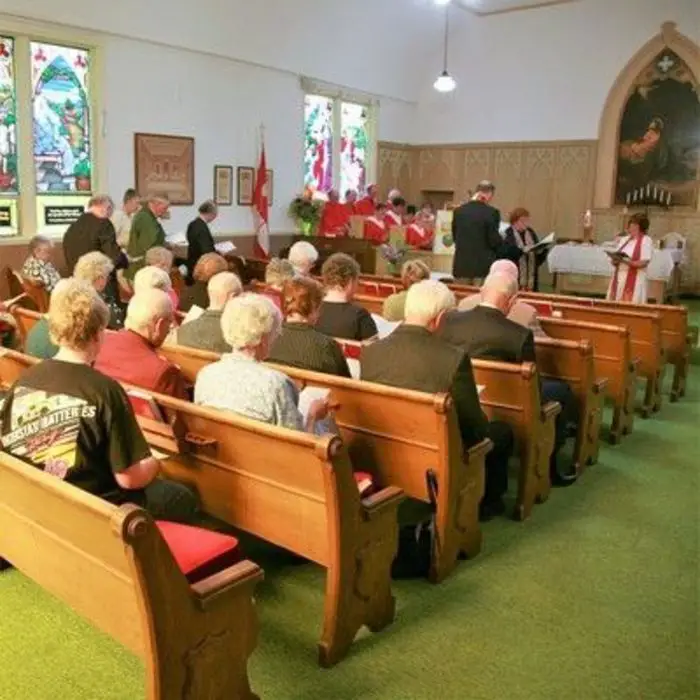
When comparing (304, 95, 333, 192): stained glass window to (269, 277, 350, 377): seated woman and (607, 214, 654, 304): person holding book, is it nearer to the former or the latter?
(607, 214, 654, 304): person holding book

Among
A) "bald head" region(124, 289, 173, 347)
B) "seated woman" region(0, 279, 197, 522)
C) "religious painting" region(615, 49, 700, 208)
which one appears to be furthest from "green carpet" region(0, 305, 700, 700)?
"religious painting" region(615, 49, 700, 208)

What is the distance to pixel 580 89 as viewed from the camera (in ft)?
41.6

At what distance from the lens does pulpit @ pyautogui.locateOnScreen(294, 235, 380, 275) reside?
35.4 feet

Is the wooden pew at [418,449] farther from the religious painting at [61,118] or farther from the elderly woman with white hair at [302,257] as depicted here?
the religious painting at [61,118]

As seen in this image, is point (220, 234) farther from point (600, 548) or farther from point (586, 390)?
point (600, 548)

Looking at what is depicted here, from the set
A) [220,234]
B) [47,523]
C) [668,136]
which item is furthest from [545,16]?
[47,523]

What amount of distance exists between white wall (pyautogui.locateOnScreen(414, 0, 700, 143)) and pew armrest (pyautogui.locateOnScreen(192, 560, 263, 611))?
1216 centimetres

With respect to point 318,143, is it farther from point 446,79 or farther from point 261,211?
point 446,79

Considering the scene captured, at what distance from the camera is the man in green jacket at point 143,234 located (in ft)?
26.3

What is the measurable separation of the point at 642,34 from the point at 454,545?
1132 centimetres

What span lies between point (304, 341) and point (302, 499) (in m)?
1.06

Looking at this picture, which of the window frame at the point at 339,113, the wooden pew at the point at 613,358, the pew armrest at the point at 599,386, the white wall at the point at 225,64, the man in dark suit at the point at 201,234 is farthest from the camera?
the window frame at the point at 339,113

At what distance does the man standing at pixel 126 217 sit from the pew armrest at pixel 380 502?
21.3ft

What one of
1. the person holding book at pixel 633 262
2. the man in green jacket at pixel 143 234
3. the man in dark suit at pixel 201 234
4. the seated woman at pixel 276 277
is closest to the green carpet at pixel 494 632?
the seated woman at pixel 276 277
